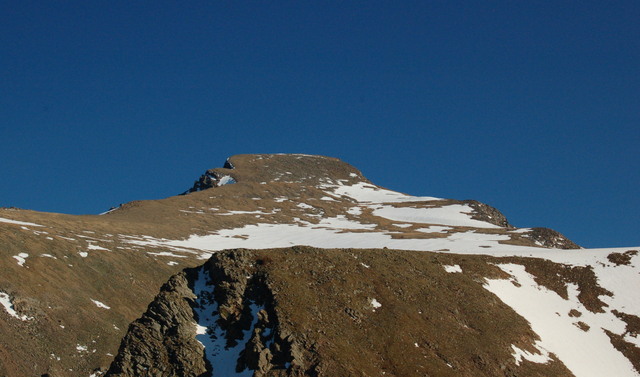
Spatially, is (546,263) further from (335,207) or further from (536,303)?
(335,207)

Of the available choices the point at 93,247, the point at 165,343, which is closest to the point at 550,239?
the point at 93,247

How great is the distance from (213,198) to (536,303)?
12733cm

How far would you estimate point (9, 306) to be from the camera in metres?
65.0

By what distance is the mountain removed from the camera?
43.2 metres

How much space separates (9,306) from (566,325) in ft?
185

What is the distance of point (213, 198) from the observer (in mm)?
176500

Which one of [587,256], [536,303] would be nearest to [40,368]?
[536,303]

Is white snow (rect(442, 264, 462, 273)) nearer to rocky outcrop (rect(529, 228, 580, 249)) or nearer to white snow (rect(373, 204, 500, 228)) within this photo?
rocky outcrop (rect(529, 228, 580, 249))

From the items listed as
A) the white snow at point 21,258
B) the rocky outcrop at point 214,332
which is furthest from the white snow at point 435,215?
the rocky outcrop at point 214,332

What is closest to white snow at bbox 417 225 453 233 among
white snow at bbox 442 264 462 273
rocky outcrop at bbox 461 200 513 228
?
rocky outcrop at bbox 461 200 513 228

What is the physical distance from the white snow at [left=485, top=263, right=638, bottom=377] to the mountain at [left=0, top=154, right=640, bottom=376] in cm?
15

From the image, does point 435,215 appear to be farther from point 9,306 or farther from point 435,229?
point 9,306

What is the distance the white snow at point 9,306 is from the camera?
2521 inches

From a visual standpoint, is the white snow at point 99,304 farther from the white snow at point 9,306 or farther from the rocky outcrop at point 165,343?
the rocky outcrop at point 165,343
